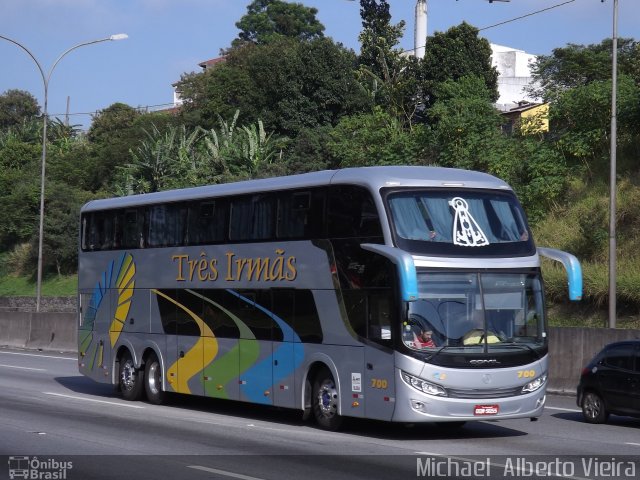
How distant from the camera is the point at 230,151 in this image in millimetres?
55031

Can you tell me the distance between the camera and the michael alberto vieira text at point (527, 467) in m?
11.6

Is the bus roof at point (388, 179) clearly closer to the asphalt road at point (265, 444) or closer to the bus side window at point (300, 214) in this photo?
the bus side window at point (300, 214)

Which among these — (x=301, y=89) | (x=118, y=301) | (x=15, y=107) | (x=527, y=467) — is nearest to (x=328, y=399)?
(x=527, y=467)

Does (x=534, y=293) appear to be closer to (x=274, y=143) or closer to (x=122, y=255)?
(x=122, y=255)

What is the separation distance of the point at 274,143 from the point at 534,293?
4343 centimetres

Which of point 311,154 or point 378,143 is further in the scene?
point 311,154

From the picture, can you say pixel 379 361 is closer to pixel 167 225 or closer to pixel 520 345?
pixel 520 345

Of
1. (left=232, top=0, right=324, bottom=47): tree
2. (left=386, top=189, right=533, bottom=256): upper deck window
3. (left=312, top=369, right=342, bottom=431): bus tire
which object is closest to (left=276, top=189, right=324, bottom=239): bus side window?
(left=386, top=189, right=533, bottom=256): upper deck window

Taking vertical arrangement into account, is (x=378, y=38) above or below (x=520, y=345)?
above

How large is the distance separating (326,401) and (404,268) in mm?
3426

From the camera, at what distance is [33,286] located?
63.1 metres

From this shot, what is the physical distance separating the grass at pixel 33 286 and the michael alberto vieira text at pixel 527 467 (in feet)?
156

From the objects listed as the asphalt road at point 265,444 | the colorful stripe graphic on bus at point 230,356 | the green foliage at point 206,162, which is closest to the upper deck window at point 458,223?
the asphalt road at point 265,444

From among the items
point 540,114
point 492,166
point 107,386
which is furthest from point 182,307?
point 540,114
